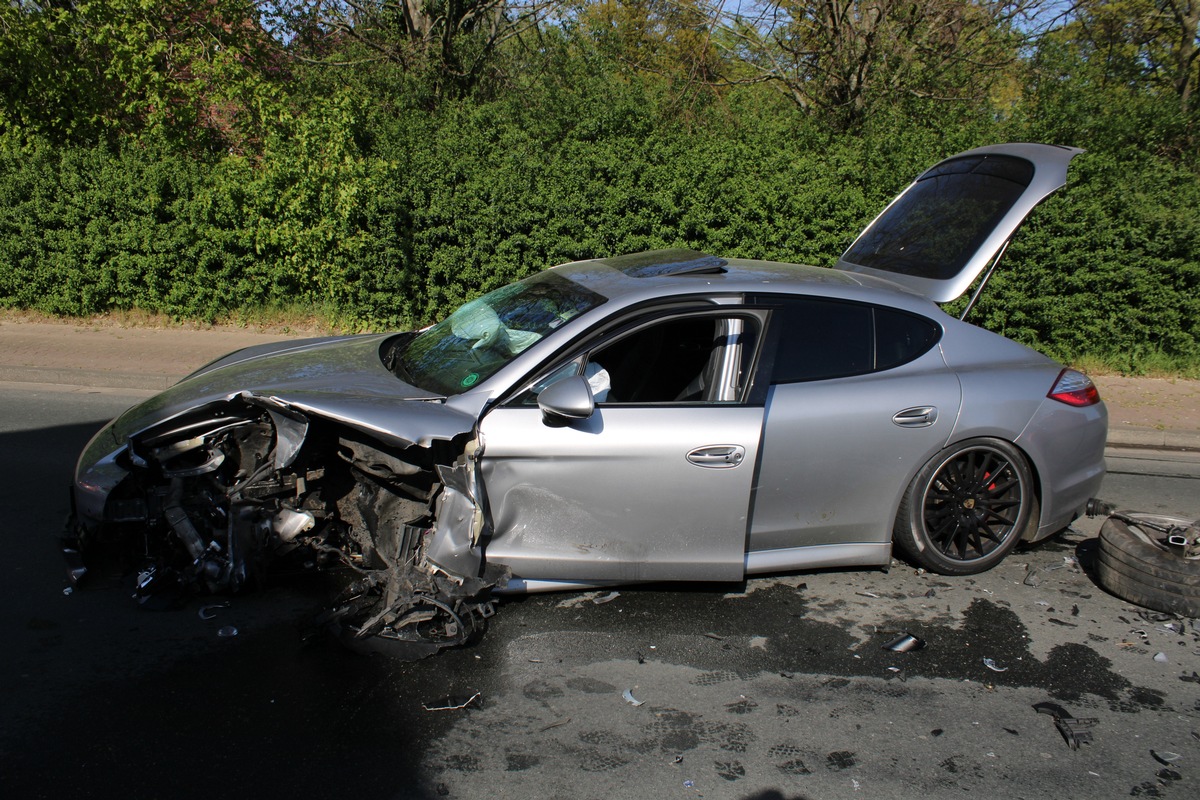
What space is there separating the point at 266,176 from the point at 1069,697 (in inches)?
397

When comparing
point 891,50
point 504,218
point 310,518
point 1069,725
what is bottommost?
point 1069,725

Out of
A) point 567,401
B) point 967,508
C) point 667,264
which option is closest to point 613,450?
point 567,401

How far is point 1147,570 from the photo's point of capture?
15.8ft

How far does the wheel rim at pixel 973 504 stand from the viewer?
16.2 ft

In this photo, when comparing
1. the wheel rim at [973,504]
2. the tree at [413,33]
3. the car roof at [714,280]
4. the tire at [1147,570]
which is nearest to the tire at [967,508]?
the wheel rim at [973,504]

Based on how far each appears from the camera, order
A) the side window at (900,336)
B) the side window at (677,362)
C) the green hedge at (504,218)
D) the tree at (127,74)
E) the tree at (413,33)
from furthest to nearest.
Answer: the tree at (413,33) < the tree at (127,74) < the green hedge at (504,218) < the side window at (900,336) < the side window at (677,362)

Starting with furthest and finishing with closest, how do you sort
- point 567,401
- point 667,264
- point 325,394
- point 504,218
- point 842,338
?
point 504,218 → point 667,264 → point 842,338 → point 325,394 → point 567,401

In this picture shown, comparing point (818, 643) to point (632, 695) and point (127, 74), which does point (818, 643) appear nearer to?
point (632, 695)

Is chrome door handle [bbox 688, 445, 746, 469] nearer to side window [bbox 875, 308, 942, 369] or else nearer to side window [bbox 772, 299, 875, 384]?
side window [bbox 772, 299, 875, 384]

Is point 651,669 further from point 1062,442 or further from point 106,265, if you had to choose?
point 106,265

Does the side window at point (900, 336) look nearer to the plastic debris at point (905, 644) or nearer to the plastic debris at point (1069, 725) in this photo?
the plastic debris at point (905, 644)

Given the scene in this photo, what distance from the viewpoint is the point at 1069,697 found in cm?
402

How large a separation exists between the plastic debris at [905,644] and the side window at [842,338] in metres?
1.31

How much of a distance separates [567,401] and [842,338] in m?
1.60
